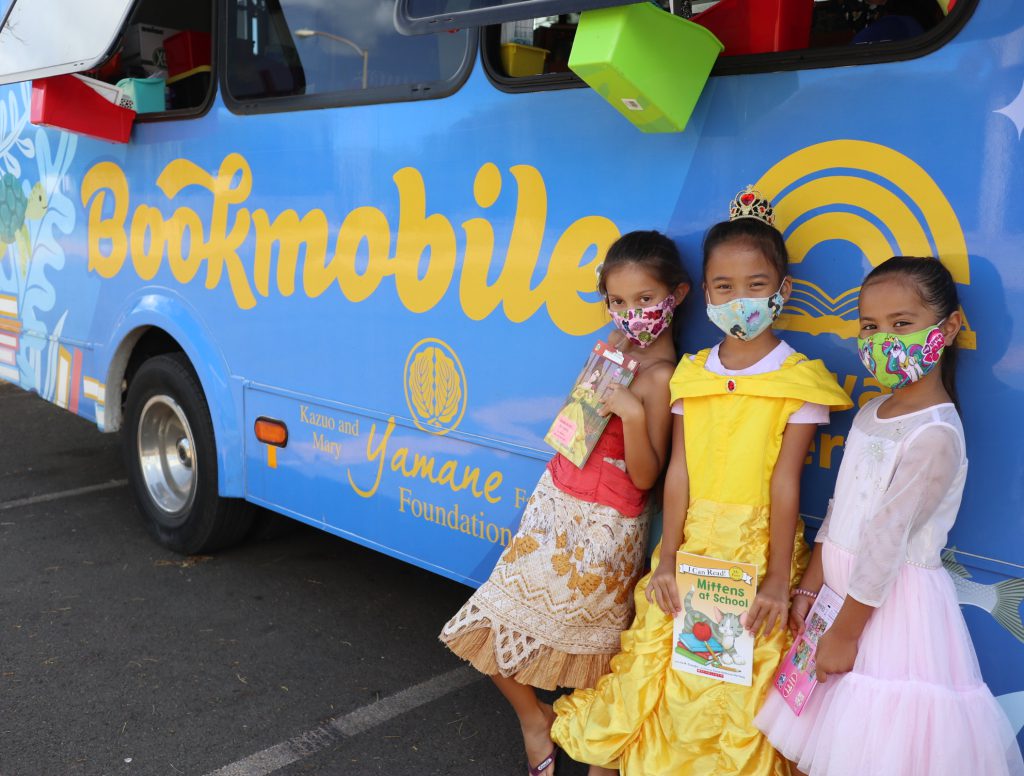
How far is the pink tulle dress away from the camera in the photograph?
6.57 ft

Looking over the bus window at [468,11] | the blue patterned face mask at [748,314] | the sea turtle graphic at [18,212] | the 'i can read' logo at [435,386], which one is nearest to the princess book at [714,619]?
the blue patterned face mask at [748,314]

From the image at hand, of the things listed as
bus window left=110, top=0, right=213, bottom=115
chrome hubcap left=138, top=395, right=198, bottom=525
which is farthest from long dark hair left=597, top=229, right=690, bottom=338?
chrome hubcap left=138, top=395, right=198, bottom=525

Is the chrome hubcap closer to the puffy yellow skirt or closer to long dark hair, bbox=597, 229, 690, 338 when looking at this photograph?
the puffy yellow skirt

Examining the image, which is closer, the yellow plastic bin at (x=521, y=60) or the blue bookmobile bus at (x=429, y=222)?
the blue bookmobile bus at (x=429, y=222)

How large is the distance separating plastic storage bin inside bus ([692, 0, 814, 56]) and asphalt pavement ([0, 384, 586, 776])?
7.11ft

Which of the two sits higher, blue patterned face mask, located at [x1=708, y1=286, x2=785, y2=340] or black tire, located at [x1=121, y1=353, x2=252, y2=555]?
blue patterned face mask, located at [x1=708, y1=286, x2=785, y2=340]

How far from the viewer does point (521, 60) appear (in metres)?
2.93

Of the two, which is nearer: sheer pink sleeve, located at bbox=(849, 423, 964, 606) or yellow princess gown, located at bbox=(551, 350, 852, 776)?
sheer pink sleeve, located at bbox=(849, 423, 964, 606)

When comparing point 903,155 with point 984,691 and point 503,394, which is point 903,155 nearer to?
point 984,691

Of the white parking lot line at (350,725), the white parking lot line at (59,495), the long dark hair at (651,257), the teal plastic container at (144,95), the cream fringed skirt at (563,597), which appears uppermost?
the teal plastic container at (144,95)

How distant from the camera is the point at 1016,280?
197 cm

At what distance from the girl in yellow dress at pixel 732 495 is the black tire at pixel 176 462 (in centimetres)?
250

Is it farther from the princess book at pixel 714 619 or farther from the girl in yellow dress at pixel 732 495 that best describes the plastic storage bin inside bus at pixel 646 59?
the princess book at pixel 714 619

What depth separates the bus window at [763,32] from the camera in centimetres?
231
